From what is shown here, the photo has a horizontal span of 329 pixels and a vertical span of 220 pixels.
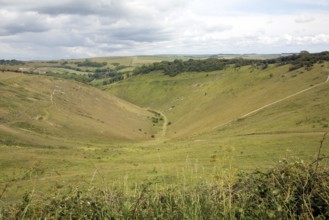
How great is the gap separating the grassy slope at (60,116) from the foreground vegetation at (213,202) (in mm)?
44381

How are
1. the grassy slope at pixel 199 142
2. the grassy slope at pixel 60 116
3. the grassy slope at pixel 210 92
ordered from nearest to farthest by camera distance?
the grassy slope at pixel 199 142 < the grassy slope at pixel 60 116 < the grassy slope at pixel 210 92

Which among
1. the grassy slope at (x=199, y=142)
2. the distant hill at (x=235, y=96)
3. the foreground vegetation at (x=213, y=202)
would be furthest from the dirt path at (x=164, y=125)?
the foreground vegetation at (x=213, y=202)

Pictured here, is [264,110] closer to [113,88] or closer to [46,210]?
[46,210]

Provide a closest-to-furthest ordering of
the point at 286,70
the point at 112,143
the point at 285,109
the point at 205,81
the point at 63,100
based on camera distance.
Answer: the point at 285,109, the point at 112,143, the point at 63,100, the point at 286,70, the point at 205,81

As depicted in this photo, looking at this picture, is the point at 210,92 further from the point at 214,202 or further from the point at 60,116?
the point at 214,202

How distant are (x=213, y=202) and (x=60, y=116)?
64726mm

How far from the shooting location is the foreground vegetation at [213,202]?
5.59 metres

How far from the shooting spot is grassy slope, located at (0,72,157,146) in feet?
180

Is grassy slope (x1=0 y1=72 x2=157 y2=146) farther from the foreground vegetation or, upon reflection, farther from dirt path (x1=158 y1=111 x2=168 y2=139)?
the foreground vegetation

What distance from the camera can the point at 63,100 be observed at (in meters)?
81.2

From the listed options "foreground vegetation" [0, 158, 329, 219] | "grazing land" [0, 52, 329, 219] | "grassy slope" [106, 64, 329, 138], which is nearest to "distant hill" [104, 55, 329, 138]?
"grassy slope" [106, 64, 329, 138]

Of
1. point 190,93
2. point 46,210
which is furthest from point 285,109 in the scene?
point 190,93

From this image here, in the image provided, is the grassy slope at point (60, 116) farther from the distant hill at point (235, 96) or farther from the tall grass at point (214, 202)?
the tall grass at point (214, 202)

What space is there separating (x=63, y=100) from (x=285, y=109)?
164 ft
